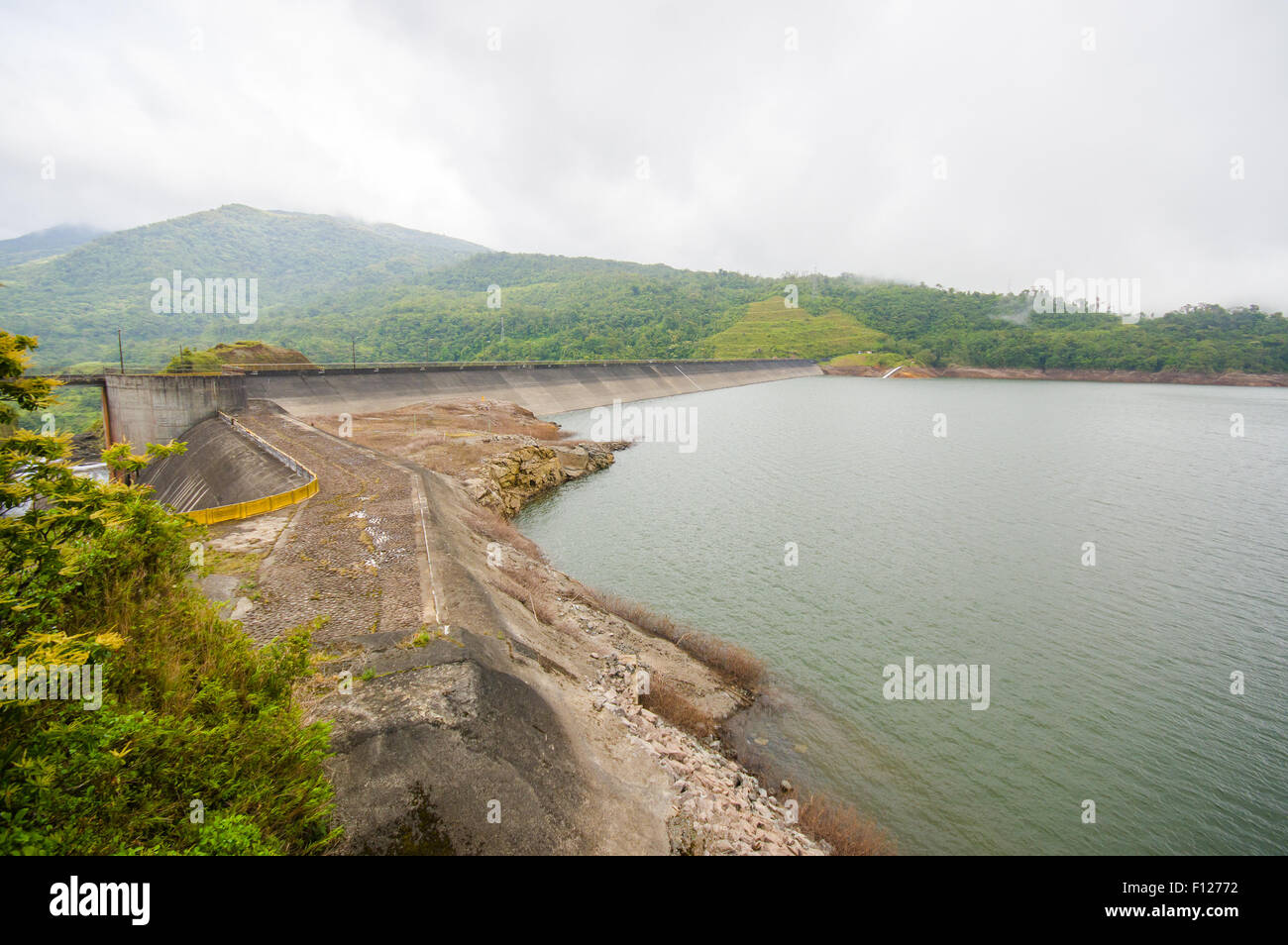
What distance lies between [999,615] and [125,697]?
828 inches

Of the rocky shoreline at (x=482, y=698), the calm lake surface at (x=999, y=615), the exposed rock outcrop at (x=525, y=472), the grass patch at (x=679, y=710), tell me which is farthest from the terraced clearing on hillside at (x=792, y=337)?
the grass patch at (x=679, y=710)

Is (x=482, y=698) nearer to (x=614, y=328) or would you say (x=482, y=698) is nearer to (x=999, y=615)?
(x=999, y=615)

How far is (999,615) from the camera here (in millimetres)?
18344

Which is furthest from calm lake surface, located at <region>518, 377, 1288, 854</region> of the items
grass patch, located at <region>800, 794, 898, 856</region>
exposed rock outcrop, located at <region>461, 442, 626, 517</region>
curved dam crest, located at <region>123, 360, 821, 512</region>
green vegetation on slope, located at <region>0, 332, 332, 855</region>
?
curved dam crest, located at <region>123, 360, 821, 512</region>

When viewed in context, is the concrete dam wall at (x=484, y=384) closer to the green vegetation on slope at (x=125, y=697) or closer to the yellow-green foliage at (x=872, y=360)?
the green vegetation on slope at (x=125, y=697)

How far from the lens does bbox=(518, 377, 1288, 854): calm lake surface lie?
37.3 feet

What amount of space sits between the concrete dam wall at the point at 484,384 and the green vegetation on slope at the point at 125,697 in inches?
1771

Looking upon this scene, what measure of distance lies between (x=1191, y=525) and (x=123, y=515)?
37.5 metres

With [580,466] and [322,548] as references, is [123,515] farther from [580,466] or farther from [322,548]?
[580,466]

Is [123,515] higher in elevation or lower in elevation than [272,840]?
higher

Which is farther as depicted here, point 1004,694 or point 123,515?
point 1004,694

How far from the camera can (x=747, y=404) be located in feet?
261

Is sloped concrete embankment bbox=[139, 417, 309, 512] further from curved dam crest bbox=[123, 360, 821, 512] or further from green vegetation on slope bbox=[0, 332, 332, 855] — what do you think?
green vegetation on slope bbox=[0, 332, 332, 855]
